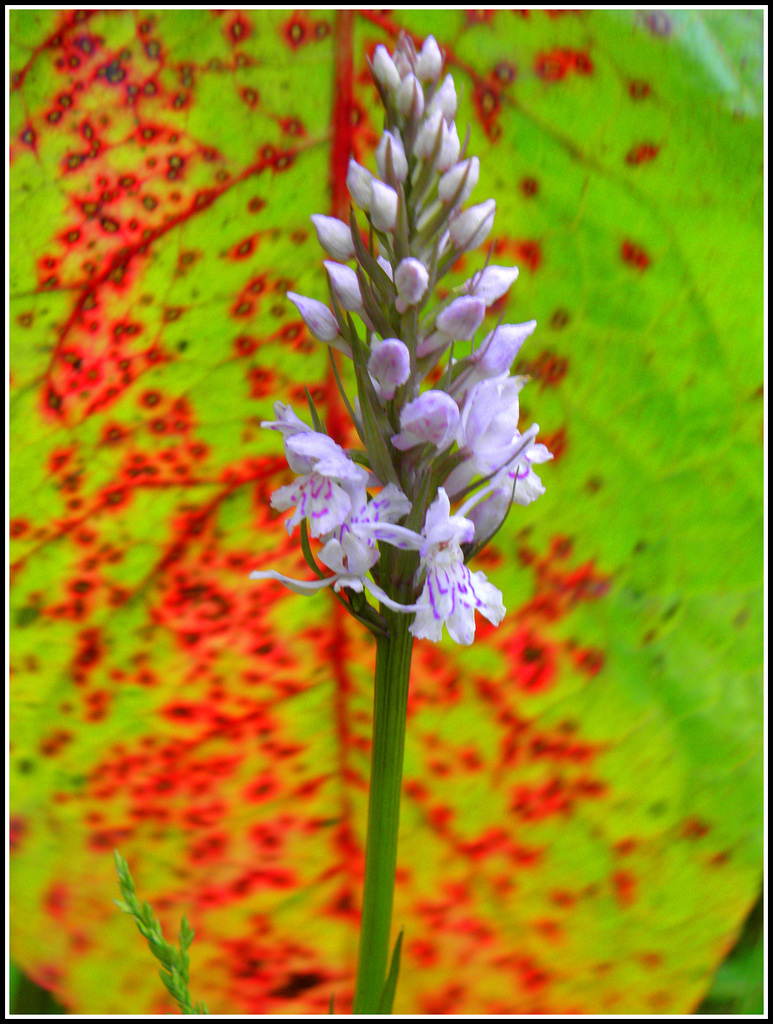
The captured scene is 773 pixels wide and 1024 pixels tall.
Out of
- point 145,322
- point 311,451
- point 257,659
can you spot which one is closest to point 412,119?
point 311,451

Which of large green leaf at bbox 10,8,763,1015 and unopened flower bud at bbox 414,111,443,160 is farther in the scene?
large green leaf at bbox 10,8,763,1015

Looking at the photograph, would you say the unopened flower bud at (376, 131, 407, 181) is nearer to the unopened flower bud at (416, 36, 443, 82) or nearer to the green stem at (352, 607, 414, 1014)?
the unopened flower bud at (416, 36, 443, 82)

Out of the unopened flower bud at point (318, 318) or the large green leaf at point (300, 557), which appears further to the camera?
the large green leaf at point (300, 557)

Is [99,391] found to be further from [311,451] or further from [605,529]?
[605,529]

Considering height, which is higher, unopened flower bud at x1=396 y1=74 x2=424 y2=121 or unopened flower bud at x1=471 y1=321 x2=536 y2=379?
unopened flower bud at x1=396 y1=74 x2=424 y2=121

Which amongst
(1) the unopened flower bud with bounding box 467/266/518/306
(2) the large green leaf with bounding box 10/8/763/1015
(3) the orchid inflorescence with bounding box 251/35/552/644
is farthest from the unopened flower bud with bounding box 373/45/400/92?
(2) the large green leaf with bounding box 10/8/763/1015

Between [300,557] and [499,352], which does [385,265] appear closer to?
[499,352]

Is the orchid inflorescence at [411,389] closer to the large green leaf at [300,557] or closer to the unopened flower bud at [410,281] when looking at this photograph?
the unopened flower bud at [410,281]

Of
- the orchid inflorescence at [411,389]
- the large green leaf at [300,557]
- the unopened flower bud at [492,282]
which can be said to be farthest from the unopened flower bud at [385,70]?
the large green leaf at [300,557]
